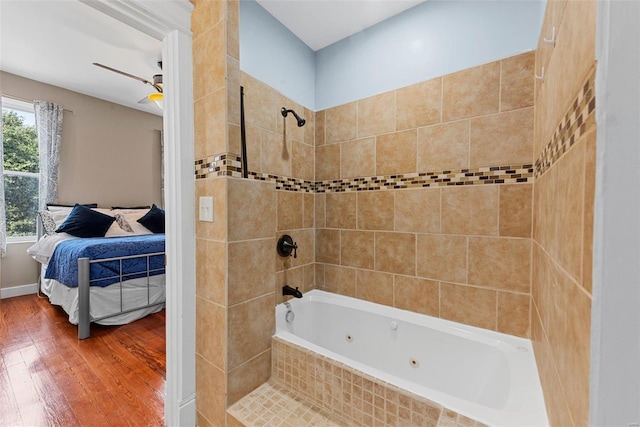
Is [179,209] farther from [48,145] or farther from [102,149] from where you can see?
[102,149]

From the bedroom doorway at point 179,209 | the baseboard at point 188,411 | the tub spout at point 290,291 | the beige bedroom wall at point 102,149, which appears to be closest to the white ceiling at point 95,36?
the beige bedroom wall at point 102,149

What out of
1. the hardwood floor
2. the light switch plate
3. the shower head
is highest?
the shower head

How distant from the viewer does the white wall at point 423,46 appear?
58.2 inches

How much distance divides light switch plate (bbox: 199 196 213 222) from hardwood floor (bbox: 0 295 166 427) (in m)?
1.21

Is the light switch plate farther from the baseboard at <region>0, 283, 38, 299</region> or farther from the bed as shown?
the baseboard at <region>0, 283, 38, 299</region>

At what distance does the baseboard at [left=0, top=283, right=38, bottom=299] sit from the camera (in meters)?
3.27

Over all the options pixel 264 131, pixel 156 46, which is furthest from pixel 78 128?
pixel 264 131

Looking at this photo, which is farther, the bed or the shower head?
the bed

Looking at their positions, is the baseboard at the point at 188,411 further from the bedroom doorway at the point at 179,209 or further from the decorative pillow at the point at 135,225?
the decorative pillow at the point at 135,225

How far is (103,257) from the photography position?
101 inches

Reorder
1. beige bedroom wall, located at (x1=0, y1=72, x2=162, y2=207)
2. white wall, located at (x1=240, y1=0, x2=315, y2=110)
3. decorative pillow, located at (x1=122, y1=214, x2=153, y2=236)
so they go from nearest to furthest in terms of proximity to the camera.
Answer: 1. white wall, located at (x1=240, y1=0, x2=315, y2=110)
2. beige bedroom wall, located at (x1=0, y1=72, x2=162, y2=207)
3. decorative pillow, located at (x1=122, y1=214, x2=153, y2=236)

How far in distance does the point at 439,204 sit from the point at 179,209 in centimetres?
156

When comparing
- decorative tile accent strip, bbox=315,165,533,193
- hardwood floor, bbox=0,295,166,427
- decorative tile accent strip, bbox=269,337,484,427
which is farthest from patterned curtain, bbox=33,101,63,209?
decorative tile accent strip, bbox=269,337,484,427

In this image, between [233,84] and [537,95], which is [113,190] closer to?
[233,84]
